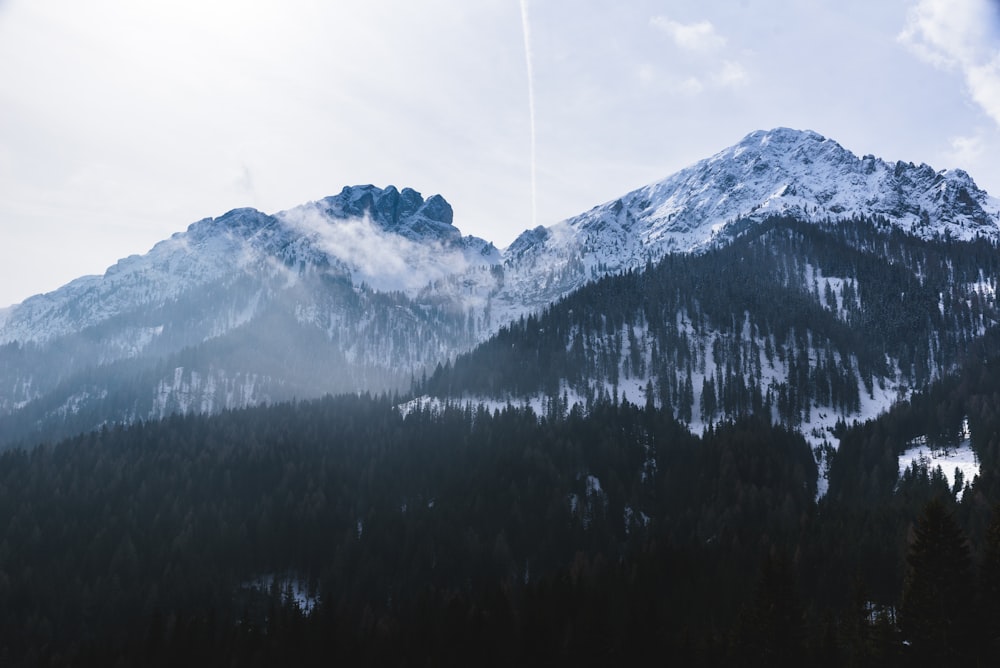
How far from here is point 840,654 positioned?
63250 mm

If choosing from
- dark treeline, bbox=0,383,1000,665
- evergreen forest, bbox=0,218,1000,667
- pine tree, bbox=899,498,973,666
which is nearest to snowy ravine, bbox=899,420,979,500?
evergreen forest, bbox=0,218,1000,667

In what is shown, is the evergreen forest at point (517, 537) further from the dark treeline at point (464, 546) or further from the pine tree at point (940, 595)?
the dark treeline at point (464, 546)

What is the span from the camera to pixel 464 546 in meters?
126

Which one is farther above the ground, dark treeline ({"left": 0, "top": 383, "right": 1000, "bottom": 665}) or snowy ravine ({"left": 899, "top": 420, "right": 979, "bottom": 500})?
snowy ravine ({"left": 899, "top": 420, "right": 979, "bottom": 500})

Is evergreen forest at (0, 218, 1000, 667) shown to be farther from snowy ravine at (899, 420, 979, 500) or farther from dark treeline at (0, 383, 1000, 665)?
snowy ravine at (899, 420, 979, 500)

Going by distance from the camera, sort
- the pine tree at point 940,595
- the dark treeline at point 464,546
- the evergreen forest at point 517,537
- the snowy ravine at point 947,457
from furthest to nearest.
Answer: the snowy ravine at point 947,457
the dark treeline at point 464,546
the evergreen forest at point 517,537
the pine tree at point 940,595

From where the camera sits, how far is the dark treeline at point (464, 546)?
234 ft

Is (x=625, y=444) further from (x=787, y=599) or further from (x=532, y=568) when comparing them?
(x=787, y=599)

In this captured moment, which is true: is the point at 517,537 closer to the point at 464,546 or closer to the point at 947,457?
the point at 464,546

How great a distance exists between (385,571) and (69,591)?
53.9 metres

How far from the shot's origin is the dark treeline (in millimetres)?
71188

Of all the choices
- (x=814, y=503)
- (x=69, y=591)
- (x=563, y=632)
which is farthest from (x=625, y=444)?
(x=69, y=591)

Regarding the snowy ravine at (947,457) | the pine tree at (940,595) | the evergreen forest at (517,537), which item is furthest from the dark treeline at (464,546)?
the snowy ravine at (947,457)

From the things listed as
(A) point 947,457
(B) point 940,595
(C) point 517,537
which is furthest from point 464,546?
(A) point 947,457
